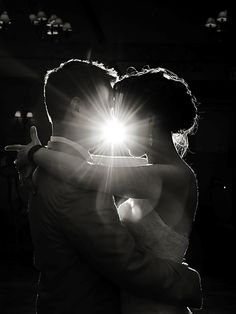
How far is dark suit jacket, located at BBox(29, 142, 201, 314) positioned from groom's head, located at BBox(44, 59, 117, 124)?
0.38ft

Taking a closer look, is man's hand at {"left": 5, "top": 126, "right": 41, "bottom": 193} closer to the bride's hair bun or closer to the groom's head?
the groom's head

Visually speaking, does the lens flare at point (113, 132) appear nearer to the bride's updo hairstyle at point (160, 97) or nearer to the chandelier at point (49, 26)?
the bride's updo hairstyle at point (160, 97)

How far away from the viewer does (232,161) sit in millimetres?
12891

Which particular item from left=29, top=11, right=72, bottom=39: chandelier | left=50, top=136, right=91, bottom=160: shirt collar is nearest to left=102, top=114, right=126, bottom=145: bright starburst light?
left=50, top=136, right=91, bottom=160: shirt collar

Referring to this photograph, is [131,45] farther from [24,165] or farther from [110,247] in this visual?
[110,247]

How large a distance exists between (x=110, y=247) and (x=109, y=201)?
143 millimetres

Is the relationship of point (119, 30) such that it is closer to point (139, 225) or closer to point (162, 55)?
point (162, 55)

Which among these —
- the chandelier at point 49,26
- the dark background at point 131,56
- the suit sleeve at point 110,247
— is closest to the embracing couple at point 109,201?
the suit sleeve at point 110,247

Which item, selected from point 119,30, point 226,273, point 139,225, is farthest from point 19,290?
point 119,30

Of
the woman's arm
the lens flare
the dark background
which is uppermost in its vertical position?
the dark background

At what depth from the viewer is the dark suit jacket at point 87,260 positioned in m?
1.50

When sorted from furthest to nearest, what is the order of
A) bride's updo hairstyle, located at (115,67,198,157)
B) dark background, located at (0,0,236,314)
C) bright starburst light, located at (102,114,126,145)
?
dark background, located at (0,0,236,314) < bride's updo hairstyle, located at (115,67,198,157) < bright starburst light, located at (102,114,126,145)

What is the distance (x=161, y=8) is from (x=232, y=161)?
4.32 metres

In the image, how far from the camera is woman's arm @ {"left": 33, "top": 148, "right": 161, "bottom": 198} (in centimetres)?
156
